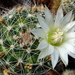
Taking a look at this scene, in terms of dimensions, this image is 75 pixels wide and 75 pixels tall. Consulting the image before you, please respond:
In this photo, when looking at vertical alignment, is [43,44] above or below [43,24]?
below

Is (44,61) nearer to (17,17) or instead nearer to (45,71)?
(45,71)

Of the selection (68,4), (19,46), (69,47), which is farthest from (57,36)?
(68,4)

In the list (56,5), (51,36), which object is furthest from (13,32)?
(56,5)

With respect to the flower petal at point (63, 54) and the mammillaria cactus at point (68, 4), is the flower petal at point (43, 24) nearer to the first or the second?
the flower petal at point (63, 54)

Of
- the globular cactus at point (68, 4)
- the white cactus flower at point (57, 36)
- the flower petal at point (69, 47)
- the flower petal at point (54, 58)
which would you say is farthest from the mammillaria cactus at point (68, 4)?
the flower petal at point (54, 58)

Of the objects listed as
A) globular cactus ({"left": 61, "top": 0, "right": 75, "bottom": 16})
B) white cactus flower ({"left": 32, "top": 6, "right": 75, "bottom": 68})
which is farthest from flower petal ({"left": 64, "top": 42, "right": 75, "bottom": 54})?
globular cactus ({"left": 61, "top": 0, "right": 75, "bottom": 16})

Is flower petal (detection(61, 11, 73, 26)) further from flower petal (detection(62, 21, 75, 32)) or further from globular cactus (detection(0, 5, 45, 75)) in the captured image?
globular cactus (detection(0, 5, 45, 75))

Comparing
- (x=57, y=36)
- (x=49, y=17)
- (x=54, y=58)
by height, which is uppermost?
(x=49, y=17)

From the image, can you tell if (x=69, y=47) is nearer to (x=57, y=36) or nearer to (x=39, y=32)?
(x=57, y=36)

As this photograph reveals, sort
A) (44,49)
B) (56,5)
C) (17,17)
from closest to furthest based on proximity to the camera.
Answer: (44,49) < (17,17) < (56,5)
